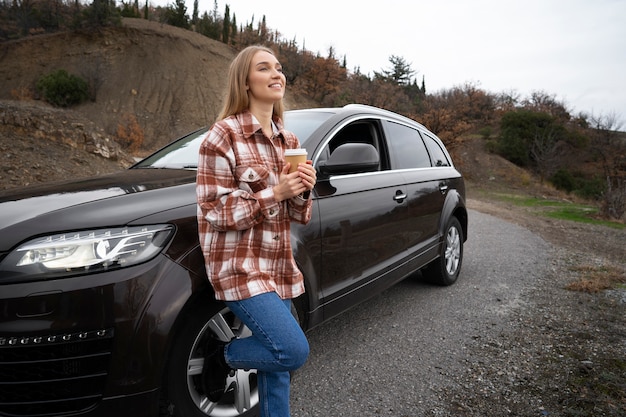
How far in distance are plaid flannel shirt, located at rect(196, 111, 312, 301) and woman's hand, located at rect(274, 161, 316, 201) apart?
0.04 meters

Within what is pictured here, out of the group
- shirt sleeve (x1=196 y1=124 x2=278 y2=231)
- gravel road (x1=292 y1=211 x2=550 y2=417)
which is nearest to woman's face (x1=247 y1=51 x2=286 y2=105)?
shirt sleeve (x1=196 y1=124 x2=278 y2=231)

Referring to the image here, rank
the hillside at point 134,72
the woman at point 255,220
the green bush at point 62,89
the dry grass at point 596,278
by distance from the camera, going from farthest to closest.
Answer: the hillside at point 134,72
the green bush at point 62,89
the dry grass at point 596,278
the woman at point 255,220

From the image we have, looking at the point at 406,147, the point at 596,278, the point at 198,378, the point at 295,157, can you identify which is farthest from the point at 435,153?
the point at 198,378

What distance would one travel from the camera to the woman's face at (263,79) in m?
1.70

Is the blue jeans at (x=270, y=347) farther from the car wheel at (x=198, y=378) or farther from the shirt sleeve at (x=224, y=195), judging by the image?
the shirt sleeve at (x=224, y=195)

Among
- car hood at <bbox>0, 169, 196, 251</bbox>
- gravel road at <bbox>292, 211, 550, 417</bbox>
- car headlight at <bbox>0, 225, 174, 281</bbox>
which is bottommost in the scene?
gravel road at <bbox>292, 211, 550, 417</bbox>

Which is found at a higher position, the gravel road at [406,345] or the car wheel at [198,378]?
the car wheel at [198,378]

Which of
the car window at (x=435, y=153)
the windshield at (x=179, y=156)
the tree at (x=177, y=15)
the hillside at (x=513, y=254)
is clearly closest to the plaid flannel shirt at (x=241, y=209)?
the windshield at (x=179, y=156)

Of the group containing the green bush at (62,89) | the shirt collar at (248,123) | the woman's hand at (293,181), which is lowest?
the woman's hand at (293,181)

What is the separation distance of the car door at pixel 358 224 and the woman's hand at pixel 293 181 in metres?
0.94

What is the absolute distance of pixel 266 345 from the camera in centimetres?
162

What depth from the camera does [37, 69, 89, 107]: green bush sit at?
27938 millimetres

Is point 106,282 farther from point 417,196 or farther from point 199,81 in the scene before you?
point 199,81

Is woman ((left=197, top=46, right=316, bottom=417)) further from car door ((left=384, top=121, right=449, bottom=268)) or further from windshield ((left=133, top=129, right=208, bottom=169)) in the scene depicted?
car door ((left=384, top=121, right=449, bottom=268))
